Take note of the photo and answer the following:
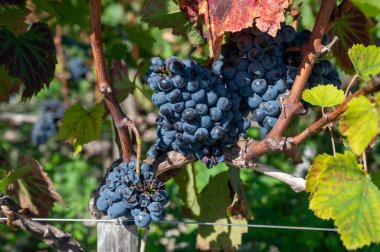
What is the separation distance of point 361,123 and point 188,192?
87 cm

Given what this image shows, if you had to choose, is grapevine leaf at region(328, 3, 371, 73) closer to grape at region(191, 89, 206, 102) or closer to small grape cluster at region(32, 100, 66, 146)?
grape at region(191, 89, 206, 102)

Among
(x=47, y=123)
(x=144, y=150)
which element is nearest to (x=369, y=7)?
(x=144, y=150)

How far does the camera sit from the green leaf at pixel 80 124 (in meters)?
1.44

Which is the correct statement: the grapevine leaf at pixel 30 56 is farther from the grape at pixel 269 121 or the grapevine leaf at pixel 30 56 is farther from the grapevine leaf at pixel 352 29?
the grapevine leaf at pixel 352 29

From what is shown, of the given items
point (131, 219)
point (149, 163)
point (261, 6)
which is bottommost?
point (131, 219)

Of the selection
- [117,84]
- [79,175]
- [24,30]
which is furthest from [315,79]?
[79,175]

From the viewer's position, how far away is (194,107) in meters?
1.08

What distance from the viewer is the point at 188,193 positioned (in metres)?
1.61

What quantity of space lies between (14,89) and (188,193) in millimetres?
608

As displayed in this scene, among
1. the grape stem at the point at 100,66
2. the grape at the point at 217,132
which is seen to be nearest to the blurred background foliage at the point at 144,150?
the grape stem at the point at 100,66

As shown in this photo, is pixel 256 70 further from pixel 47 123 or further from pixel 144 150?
pixel 47 123

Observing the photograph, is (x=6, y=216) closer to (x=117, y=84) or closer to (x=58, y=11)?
(x=117, y=84)

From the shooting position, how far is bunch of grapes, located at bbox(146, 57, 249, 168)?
106 centimetres

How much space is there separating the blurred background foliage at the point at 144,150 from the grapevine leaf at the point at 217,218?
12cm
